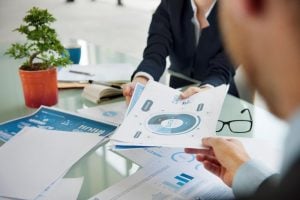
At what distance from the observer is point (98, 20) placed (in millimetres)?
5672

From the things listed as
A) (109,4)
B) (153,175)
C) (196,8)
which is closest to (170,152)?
(153,175)

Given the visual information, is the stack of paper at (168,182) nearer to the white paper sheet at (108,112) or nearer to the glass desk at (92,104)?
the glass desk at (92,104)

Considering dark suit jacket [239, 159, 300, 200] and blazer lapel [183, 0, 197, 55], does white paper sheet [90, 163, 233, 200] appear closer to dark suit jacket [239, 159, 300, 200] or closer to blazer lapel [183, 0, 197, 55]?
dark suit jacket [239, 159, 300, 200]

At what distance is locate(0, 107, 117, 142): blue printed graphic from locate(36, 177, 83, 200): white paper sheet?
0.74 ft

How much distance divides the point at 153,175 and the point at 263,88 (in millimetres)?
591

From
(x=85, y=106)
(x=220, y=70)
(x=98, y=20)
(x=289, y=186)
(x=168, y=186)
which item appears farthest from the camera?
(x=98, y=20)

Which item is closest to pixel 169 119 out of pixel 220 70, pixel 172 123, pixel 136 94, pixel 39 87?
pixel 172 123

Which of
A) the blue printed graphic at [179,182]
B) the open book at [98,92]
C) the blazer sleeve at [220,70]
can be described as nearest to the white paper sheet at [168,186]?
the blue printed graphic at [179,182]

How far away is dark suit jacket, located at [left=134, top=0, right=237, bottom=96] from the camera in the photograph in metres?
1.55

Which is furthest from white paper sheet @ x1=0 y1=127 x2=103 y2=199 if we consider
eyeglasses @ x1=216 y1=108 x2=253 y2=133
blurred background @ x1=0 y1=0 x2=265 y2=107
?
blurred background @ x1=0 y1=0 x2=265 y2=107

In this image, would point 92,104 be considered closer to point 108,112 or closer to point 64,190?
point 108,112

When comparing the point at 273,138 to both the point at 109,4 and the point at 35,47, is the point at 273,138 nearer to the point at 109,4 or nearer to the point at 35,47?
the point at 35,47

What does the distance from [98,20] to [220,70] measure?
14.3 feet

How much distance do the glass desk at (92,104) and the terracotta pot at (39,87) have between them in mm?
29
